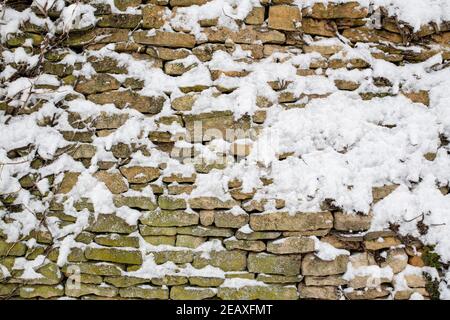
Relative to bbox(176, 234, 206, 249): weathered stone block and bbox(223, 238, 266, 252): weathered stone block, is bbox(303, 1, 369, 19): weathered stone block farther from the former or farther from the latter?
bbox(176, 234, 206, 249): weathered stone block

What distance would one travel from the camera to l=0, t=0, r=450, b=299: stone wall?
2.36m

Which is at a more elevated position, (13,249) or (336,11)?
(336,11)

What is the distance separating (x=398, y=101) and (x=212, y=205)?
1389mm

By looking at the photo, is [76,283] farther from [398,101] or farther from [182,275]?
[398,101]

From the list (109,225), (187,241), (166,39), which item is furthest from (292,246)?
(166,39)

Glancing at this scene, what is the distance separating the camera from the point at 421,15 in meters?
2.53

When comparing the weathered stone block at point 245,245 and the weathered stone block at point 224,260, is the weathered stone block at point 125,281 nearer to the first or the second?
the weathered stone block at point 224,260

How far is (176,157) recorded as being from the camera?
2445 mm

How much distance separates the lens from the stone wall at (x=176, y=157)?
2355mm

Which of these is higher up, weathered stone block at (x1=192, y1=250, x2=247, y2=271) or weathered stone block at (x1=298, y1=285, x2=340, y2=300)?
weathered stone block at (x1=192, y1=250, x2=247, y2=271)

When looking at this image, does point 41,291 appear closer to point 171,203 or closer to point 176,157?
point 171,203

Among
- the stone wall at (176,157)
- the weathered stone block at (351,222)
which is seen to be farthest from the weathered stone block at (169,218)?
the weathered stone block at (351,222)

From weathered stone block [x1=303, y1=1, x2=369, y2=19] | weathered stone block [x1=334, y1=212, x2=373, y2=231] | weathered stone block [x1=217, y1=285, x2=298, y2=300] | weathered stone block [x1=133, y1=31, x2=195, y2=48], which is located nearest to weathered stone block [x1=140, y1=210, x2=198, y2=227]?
weathered stone block [x1=217, y1=285, x2=298, y2=300]

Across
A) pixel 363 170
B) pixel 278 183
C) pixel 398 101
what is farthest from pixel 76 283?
pixel 398 101
